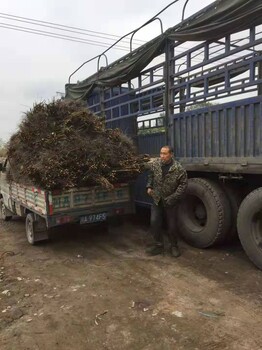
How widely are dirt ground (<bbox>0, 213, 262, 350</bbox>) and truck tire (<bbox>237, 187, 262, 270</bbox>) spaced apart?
→ 0.78 ft

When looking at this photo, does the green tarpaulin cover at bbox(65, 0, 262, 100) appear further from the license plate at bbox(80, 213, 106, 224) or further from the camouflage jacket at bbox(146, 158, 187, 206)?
the license plate at bbox(80, 213, 106, 224)

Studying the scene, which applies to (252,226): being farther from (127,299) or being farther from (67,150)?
(67,150)

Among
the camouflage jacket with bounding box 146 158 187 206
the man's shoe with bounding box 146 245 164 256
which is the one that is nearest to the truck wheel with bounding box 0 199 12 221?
the man's shoe with bounding box 146 245 164 256

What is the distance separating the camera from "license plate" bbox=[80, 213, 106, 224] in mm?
5840

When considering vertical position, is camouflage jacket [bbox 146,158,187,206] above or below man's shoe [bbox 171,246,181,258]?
above

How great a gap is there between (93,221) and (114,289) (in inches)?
71.7

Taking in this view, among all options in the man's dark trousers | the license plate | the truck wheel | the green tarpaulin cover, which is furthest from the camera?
the truck wheel

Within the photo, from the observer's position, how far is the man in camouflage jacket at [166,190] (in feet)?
17.7

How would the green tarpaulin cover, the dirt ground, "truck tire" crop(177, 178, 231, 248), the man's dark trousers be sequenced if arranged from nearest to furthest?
1. the dirt ground
2. the green tarpaulin cover
3. "truck tire" crop(177, 178, 231, 248)
4. the man's dark trousers

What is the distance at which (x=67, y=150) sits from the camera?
5.54m

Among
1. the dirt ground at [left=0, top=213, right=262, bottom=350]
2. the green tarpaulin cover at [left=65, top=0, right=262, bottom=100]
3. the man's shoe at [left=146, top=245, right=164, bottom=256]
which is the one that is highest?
the green tarpaulin cover at [left=65, top=0, right=262, bottom=100]

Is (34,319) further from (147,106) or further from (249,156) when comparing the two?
(147,106)

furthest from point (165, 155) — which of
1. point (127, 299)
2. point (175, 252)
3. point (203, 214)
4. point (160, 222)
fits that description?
point (127, 299)

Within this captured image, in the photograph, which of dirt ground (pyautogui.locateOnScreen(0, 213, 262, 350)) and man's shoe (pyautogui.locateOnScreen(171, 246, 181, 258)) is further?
man's shoe (pyautogui.locateOnScreen(171, 246, 181, 258))
